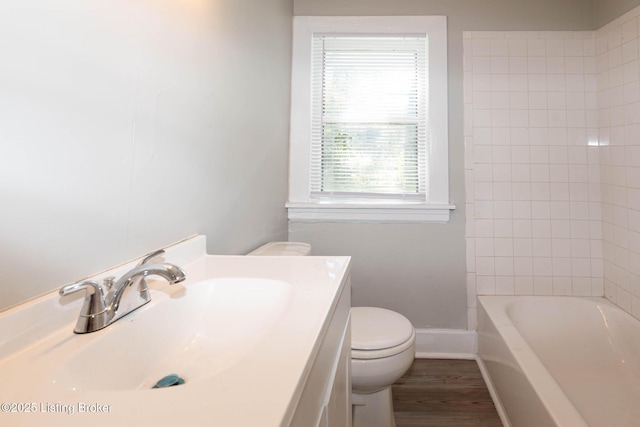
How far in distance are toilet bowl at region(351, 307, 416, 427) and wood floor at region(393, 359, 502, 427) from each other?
0.52ft

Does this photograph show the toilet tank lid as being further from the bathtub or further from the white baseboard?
the white baseboard

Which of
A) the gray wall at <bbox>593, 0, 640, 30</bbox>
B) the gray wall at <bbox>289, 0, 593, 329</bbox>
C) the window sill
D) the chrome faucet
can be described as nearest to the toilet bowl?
the gray wall at <bbox>289, 0, 593, 329</bbox>

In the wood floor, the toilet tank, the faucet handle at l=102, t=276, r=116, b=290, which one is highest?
the toilet tank

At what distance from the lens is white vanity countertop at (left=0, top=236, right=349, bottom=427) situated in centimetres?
36

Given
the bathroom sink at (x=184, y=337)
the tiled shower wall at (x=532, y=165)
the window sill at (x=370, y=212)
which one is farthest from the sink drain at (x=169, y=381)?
the tiled shower wall at (x=532, y=165)

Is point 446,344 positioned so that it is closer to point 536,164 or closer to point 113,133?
point 536,164

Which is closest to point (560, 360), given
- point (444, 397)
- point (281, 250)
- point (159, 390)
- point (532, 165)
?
point (444, 397)

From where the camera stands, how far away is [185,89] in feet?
3.23

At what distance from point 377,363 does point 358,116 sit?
1.48 m

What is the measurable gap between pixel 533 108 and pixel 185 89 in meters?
2.03

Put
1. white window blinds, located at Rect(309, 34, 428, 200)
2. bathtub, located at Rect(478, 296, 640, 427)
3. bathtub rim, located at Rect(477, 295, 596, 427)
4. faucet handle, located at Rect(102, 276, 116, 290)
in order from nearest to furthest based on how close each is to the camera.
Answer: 1. faucet handle, located at Rect(102, 276, 116, 290)
2. bathtub rim, located at Rect(477, 295, 596, 427)
3. bathtub, located at Rect(478, 296, 640, 427)
4. white window blinds, located at Rect(309, 34, 428, 200)

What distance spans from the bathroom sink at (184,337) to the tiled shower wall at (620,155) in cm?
202

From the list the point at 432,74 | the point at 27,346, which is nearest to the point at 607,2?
the point at 432,74

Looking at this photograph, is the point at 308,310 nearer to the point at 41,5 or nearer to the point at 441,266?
the point at 41,5
